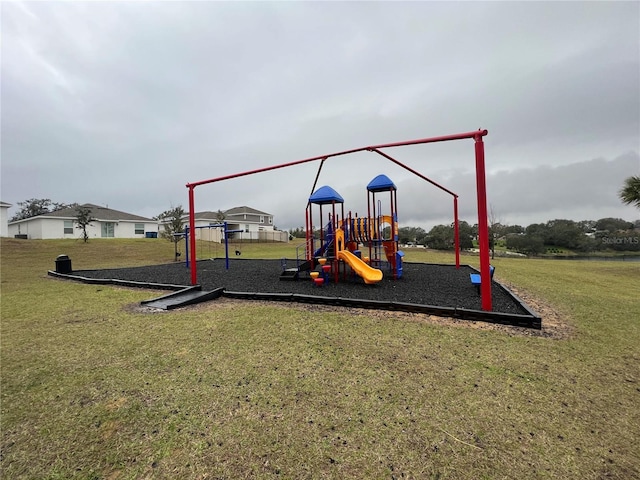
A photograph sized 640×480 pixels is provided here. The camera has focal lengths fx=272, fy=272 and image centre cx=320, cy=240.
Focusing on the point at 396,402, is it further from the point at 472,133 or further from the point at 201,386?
the point at 472,133

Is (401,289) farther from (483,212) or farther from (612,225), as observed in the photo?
(612,225)

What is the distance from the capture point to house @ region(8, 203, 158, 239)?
111 ft

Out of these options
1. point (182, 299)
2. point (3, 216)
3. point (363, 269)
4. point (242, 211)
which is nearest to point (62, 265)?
point (182, 299)

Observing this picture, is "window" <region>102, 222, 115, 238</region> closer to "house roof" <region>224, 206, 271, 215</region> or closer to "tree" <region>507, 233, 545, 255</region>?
"house roof" <region>224, 206, 271, 215</region>

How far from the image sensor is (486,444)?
2.34m

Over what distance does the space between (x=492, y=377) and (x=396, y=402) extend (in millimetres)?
A: 1407

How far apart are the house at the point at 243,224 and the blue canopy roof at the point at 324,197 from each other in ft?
110

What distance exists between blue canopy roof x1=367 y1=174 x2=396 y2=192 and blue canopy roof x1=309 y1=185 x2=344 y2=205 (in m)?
1.40

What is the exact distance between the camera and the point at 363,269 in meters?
9.54

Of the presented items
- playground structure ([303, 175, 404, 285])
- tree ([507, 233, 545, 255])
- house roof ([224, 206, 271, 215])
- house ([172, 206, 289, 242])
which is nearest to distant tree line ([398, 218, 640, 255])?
tree ([507, 233, 545, 255])

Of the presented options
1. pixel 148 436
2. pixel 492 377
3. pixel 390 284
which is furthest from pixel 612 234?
pixel 148 436

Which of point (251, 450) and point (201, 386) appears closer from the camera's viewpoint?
point (251, 450)

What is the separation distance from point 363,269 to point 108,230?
142 ft

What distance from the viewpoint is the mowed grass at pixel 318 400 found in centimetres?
219
